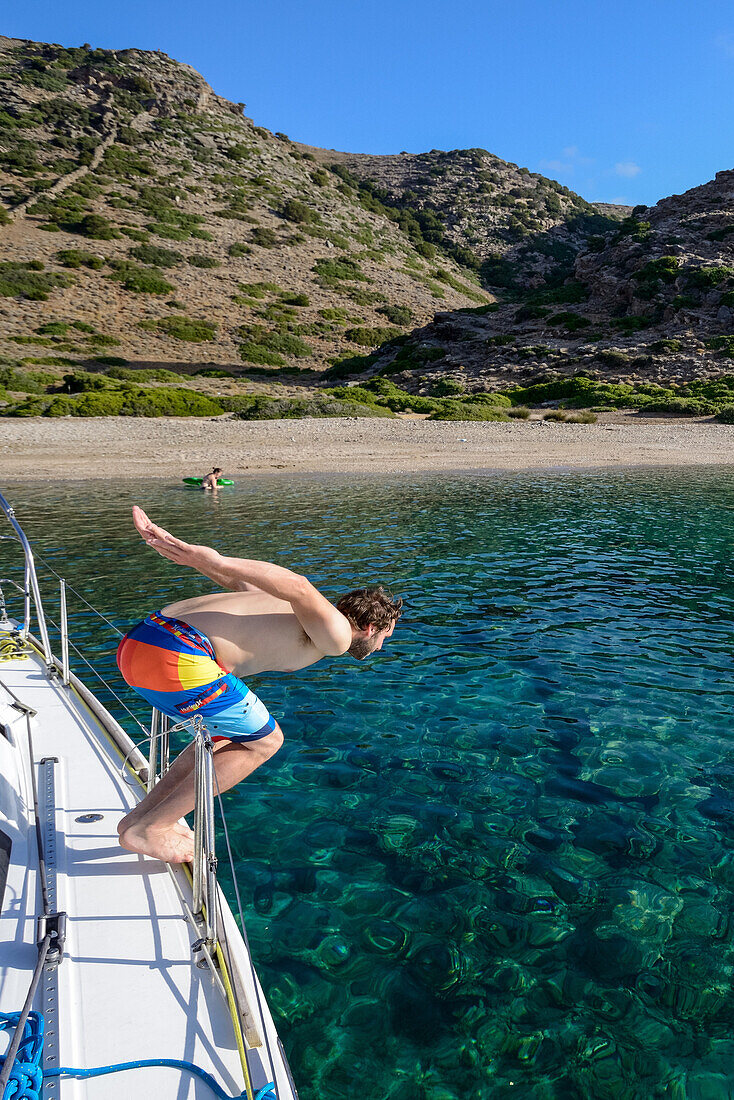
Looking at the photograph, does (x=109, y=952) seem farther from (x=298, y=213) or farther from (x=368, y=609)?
(x=298, y=213)

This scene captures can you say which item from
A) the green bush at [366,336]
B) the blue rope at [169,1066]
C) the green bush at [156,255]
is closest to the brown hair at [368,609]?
the blue rope at [169,1066]

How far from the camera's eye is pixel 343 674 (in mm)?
7988

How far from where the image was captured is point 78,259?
215 feet

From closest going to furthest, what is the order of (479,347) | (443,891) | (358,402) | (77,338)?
(443,891) → (358,402) → (479,347) → (77,338)

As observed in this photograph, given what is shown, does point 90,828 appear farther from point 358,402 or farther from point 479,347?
point 479,347

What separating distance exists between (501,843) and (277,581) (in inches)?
107

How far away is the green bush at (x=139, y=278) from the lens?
216ft

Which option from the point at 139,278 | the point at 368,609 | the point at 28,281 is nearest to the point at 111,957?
the point at 368,609

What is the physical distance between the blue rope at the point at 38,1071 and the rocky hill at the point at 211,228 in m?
53.8

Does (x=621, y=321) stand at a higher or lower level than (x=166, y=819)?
higher

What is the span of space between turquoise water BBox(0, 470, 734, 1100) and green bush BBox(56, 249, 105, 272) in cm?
6382

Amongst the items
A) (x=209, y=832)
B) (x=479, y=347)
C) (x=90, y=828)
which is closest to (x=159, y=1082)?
(x=209, y=832)

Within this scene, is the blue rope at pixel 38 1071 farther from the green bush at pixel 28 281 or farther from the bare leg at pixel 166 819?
the green bush at pixel 28 281

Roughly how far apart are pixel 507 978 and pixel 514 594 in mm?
7667
